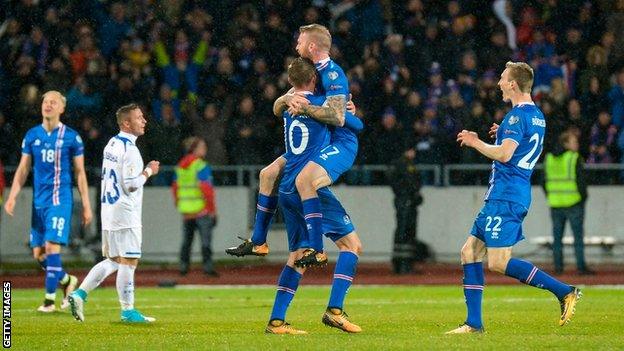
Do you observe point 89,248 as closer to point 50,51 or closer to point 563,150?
point 50,51

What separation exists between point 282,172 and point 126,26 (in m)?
15.0

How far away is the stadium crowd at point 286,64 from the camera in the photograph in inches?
960

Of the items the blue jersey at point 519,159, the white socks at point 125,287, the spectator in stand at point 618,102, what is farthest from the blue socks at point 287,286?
the spectator in stand at point 618,102

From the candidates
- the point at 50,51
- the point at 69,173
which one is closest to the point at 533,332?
the point at 69,173

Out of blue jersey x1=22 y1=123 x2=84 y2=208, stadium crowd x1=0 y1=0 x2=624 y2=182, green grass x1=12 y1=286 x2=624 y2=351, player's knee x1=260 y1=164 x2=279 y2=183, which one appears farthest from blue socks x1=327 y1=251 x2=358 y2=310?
stadium crowd x1=0 y1=0 x2=624 y2=182

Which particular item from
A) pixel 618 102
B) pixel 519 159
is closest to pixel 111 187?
pixel 519 159

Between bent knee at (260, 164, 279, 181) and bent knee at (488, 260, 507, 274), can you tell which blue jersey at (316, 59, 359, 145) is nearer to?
bent knee at (260, 164, 279, 181)

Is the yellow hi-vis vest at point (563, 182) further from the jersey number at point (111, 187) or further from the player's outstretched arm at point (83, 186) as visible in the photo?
the jersey number at point (111, 187)

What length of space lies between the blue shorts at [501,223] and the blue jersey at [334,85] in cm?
143

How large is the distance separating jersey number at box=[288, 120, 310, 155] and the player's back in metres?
2.85

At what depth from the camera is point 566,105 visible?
24062 millimetres

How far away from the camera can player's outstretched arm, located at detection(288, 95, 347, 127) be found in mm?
11984

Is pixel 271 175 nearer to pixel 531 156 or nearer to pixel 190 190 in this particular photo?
pixel 531 156

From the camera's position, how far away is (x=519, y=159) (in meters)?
12.4
